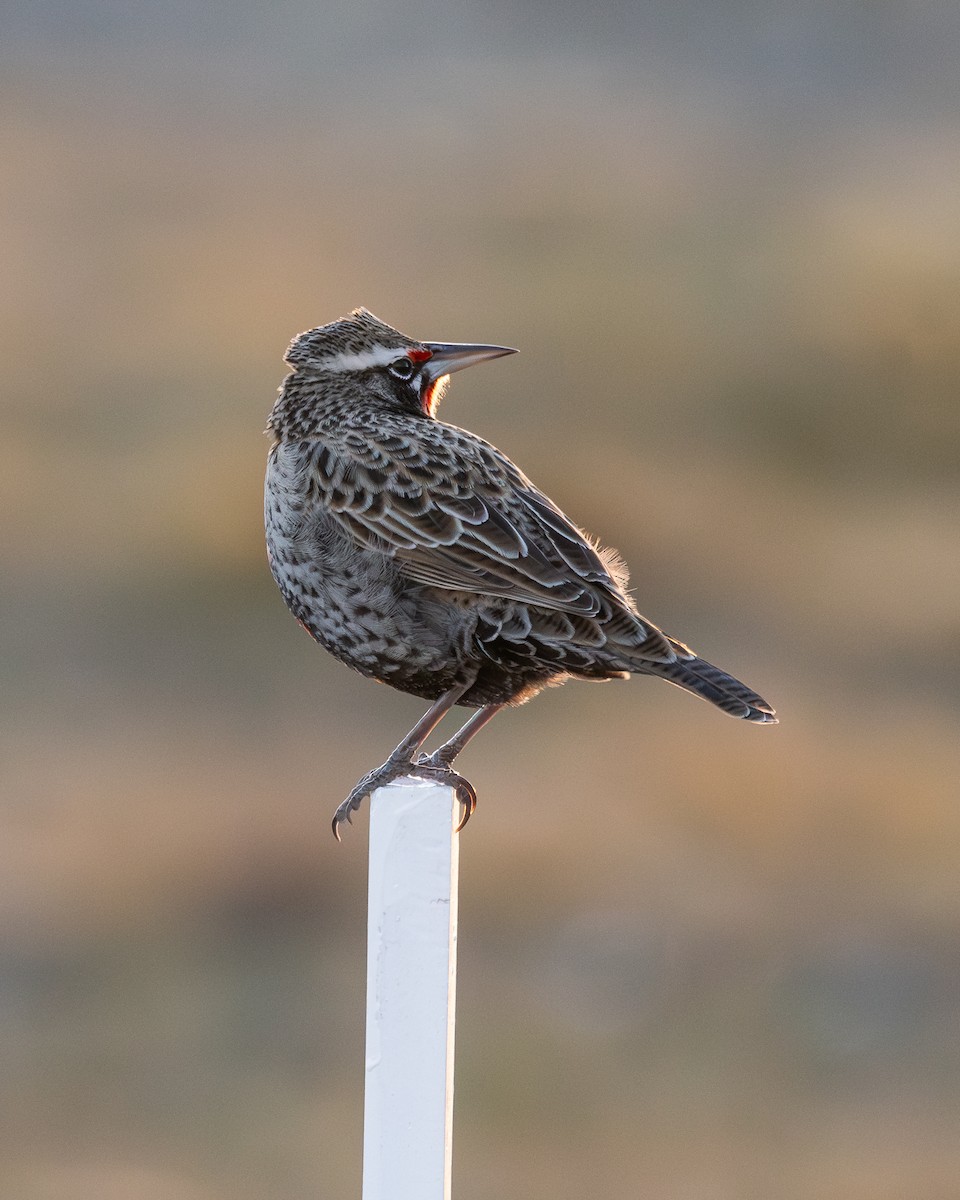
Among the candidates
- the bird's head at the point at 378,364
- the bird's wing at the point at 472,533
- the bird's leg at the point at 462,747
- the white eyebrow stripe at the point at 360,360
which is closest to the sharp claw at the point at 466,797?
the bird's leg at the point at 462,747

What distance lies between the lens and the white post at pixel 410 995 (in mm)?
4395

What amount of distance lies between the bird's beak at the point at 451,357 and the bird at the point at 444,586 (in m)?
0.43

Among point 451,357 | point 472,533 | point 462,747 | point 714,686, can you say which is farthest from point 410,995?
point 451,357

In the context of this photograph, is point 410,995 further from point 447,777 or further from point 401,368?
point 401,368

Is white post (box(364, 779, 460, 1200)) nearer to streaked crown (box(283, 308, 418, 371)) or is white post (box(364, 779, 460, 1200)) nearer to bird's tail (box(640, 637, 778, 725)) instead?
bird's tail (box(640, 637, 778, 725))

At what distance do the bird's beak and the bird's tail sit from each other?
53.9 inches

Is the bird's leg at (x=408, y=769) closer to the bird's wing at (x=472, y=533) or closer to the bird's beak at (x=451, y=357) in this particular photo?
the bird's wing at (x=472, y=533)

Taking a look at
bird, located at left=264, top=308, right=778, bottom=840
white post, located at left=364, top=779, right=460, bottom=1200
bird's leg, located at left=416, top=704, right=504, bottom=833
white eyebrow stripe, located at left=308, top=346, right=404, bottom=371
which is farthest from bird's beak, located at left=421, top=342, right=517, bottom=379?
white post, located at left=364, top=779, right=460, bottom=1200

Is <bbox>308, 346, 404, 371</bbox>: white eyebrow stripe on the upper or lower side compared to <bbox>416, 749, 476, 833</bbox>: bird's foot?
upper

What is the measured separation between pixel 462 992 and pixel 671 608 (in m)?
5.15

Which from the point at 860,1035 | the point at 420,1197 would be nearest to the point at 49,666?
the point at 860,1035

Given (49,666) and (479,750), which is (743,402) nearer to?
(479,750)

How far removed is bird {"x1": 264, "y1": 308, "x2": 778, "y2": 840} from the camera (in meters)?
5.82

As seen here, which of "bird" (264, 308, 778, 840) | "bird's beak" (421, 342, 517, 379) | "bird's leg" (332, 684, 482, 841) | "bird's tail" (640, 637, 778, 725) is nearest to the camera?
"bird's tail" (640, 637, 778, 725)
